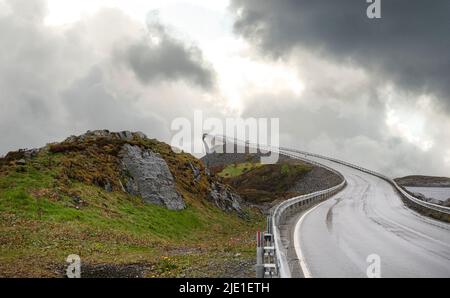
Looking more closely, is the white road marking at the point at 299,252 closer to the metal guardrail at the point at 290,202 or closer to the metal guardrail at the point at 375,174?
the metal guardrail at the point at 290,202

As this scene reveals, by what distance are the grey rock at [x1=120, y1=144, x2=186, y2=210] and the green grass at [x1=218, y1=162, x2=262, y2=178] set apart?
6576cm

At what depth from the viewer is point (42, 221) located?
2689 cm

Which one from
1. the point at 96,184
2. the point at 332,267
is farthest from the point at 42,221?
the point at 332,267

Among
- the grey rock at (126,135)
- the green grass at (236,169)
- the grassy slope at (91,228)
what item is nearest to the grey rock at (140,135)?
the grey rock at (126,135)

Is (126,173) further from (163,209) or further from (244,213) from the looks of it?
(244,213)

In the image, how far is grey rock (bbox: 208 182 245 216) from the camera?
48.5 meters

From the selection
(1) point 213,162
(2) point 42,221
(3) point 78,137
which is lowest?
(2) point 42,221

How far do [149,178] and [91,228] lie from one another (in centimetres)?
1370

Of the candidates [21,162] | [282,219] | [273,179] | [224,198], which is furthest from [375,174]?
[21,162]

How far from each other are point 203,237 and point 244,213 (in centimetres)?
1602

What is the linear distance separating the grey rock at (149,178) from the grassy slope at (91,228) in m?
1.32
